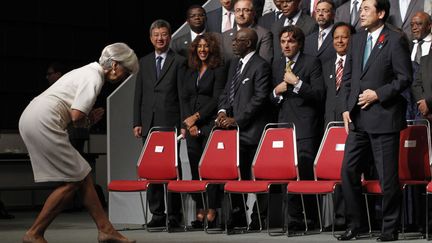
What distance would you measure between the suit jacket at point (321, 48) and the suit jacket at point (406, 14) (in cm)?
56

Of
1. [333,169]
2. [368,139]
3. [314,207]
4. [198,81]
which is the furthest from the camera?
[198,81]

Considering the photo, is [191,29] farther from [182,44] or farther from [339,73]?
[339,73]

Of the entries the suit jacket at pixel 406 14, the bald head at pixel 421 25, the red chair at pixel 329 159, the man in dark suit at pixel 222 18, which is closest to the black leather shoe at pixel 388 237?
the red chair at pixel 329 159

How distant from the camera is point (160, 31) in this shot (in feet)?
26.9

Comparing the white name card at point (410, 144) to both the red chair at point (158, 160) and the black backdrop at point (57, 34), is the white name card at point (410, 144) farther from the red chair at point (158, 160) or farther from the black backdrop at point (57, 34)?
the black backdrop at point (57, 34)

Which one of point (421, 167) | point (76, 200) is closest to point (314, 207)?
point (421, 167)

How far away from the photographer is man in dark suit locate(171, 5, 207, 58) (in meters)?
8.46

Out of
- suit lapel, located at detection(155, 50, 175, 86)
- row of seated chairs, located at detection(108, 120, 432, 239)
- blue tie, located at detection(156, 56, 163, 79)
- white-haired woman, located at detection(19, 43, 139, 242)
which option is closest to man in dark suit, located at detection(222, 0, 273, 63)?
suit lapel, located at detection(155, 50, 175, 86)

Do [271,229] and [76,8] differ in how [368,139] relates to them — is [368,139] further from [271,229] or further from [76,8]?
[76,8]

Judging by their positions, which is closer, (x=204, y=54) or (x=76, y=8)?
(x=204, y=54)

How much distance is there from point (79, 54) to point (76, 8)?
640mm

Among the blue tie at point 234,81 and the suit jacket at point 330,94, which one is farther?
the blue tie at point 234,81

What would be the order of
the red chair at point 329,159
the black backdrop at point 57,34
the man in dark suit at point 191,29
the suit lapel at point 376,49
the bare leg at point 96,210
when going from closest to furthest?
the bare leg at point 96,210 → the suit lapel at point 376,49 → the red chair at point 329,159 → the man in dark suit at point 191,29 → the black backdrop at point 57,34

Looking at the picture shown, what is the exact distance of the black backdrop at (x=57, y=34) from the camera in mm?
12648
